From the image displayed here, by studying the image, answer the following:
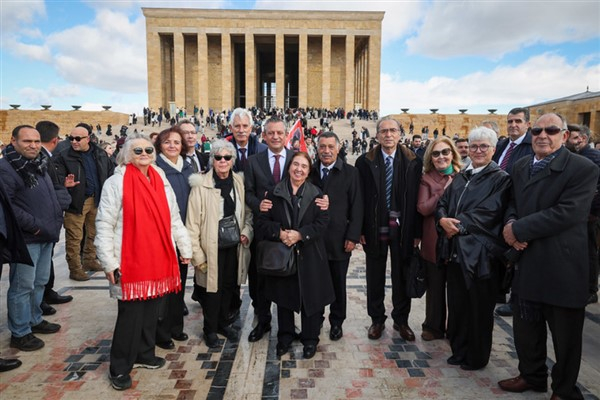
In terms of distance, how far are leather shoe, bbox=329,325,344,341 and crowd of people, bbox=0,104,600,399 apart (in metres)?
0.01

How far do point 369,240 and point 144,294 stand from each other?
2196 mm

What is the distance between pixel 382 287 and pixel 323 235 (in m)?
0.88

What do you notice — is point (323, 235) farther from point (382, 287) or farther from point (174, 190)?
point (174, 190)

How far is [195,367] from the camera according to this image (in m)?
3.60

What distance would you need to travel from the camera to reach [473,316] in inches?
140

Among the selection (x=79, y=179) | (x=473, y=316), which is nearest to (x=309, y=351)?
(x=473, y=316)

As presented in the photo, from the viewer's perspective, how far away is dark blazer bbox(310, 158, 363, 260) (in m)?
4.03

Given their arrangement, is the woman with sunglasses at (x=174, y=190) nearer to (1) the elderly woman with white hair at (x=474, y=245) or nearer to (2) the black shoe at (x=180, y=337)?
(2) the black shoe at (x=180, y=337)

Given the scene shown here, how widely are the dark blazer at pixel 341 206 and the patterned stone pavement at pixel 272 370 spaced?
3.41ft

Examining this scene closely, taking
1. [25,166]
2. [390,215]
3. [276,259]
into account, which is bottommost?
[276,259]

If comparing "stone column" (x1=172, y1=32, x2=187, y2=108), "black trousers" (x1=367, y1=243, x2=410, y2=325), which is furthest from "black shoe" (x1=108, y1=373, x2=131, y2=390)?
"stone column" (x1=172, y1=32, x2=187, y2=108)

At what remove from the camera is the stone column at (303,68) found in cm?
3691

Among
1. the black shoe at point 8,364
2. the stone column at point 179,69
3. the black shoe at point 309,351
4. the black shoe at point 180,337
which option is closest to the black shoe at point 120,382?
the black shoe at point 180,337

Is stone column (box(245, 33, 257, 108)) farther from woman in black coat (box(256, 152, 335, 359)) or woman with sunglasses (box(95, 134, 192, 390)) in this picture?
woman with sunglasses (box(95, 134, 192, 390))
